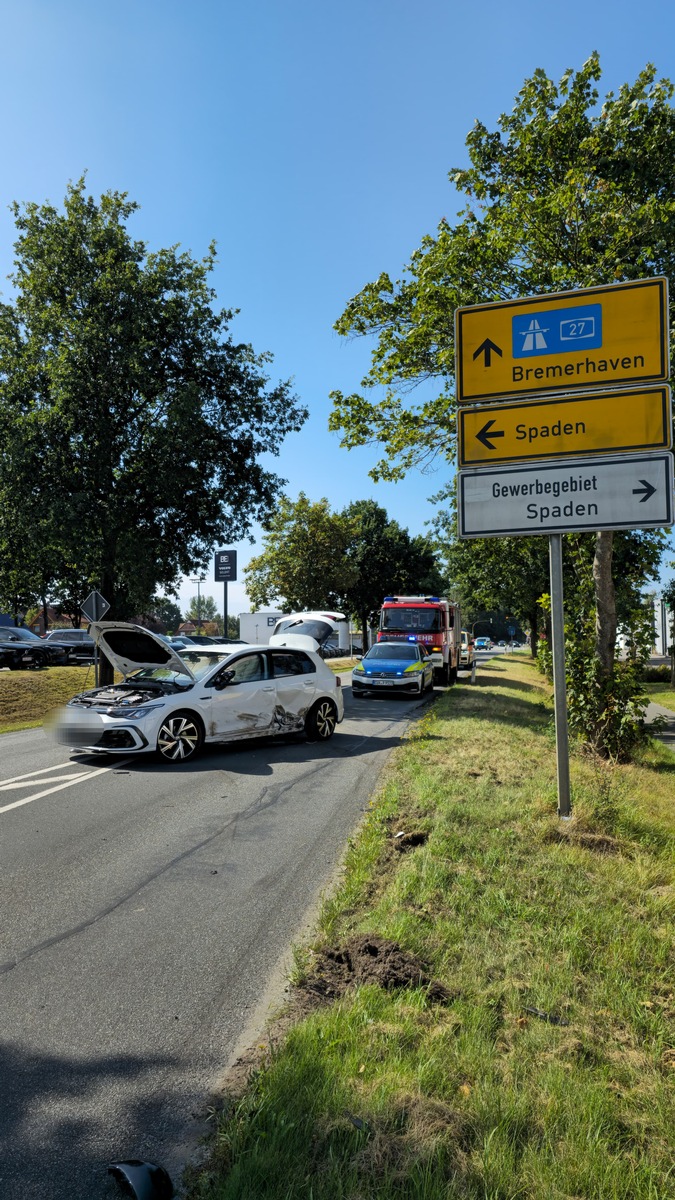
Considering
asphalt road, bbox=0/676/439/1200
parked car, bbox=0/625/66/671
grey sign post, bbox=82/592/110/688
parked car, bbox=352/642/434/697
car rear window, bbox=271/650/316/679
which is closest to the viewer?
asphalt road, bbox=0/676/439/1200

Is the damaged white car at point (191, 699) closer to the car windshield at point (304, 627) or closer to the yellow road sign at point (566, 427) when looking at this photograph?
the yellow road sign at point (566, 427)

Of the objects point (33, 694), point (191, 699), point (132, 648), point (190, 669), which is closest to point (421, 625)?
point (33, 694)

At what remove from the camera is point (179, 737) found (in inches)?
384

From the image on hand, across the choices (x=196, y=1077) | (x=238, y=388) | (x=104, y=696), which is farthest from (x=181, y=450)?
(x=196, y=1077)

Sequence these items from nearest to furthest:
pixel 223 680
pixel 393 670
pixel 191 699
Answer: pixel 191 699, pixel 223 680, pixel 393 670

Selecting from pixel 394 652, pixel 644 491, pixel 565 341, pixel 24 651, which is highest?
pixel 565 341

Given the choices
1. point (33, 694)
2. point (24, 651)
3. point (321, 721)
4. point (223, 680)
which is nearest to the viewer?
point (223, 680)

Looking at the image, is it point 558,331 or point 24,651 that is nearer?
point 558,331

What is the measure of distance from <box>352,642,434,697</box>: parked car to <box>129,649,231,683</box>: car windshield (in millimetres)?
9986

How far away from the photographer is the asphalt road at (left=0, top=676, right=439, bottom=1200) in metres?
2.54

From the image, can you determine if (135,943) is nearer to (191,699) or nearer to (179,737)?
(179,737)

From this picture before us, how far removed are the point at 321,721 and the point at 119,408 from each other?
13.8 metres

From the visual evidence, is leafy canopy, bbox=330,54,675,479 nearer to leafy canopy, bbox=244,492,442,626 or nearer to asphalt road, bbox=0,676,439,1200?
asphalt road, bbox=0,676,439,1200

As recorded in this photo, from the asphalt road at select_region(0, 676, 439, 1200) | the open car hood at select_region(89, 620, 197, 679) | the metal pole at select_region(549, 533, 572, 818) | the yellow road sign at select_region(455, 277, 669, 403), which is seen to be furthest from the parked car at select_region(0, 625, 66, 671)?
the metal pole at select_region(549, 533, 572, 818)
